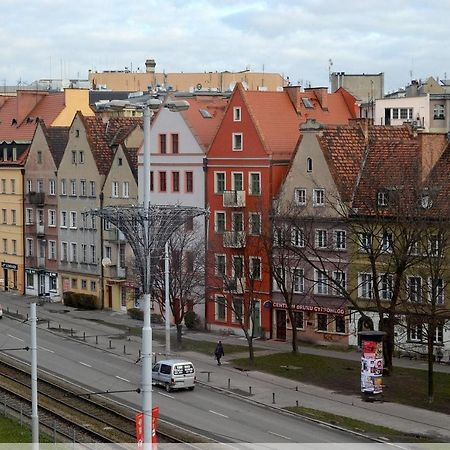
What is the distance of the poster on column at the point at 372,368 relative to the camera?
5500 cm

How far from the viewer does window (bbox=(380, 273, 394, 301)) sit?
61747 millimetres

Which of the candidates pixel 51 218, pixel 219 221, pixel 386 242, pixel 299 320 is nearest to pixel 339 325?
pixel 299 320

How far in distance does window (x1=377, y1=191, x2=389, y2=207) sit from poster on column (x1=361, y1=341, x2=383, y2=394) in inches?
411

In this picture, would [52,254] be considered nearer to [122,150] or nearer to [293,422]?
[122,150]

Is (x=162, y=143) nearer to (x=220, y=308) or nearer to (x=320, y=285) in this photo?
(x=220, y=308)

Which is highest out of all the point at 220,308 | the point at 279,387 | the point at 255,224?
the point at 255,224

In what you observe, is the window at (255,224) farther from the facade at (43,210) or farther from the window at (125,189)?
the facade at (43,210)

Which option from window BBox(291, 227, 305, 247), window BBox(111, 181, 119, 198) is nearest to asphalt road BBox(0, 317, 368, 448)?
window BBox(291, 227, 305, 247)

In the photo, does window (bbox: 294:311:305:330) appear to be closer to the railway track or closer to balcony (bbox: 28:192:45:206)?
the railway track

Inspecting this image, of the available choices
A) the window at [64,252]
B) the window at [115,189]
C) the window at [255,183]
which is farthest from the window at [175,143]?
the window at [64,252]

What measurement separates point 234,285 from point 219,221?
6642 millimetres

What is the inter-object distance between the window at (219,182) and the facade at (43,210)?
21.6 m

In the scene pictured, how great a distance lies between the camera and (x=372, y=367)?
55.0 metres

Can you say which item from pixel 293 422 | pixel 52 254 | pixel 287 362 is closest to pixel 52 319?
pixel 52 254
